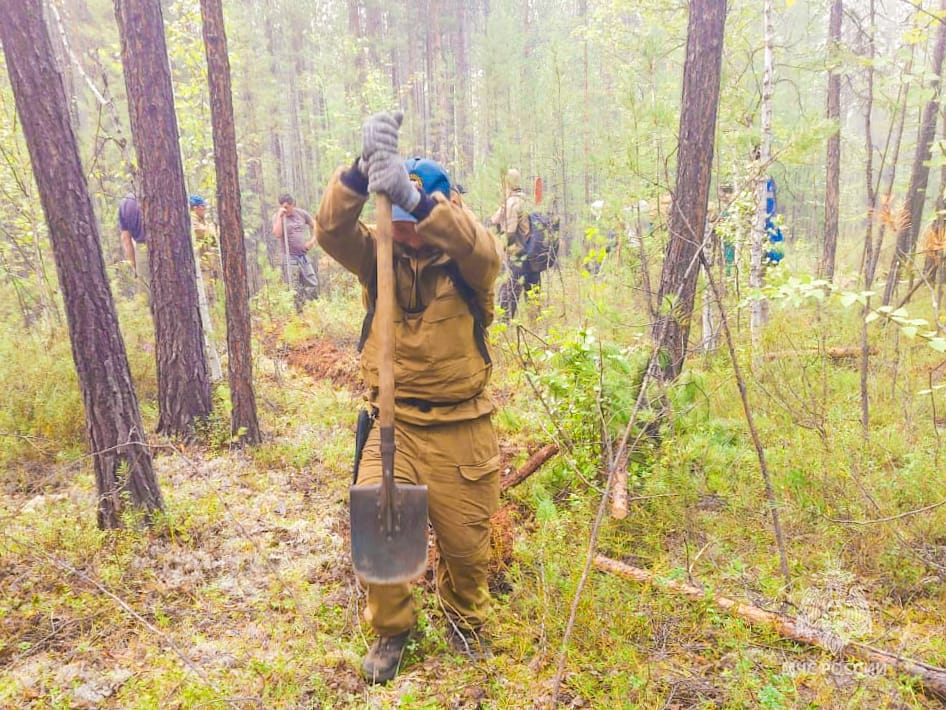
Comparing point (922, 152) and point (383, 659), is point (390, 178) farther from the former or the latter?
point (922, 152)

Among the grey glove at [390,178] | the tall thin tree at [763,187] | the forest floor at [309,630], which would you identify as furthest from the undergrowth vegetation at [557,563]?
the grey glove at [390,178]

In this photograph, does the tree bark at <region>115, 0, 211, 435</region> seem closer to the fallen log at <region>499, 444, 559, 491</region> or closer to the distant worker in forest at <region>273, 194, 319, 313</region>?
the fallen log at <region>499, 444, 559, 491</region>

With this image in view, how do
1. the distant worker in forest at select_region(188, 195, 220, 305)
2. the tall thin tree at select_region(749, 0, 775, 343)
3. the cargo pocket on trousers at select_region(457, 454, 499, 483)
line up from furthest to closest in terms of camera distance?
the distant worker in forest at select_region(188, 195, 220, 305) < the tall thin tree at select_region(749, 0, 775, 343) < the cargo pocket on trousers at select_region(457, 454, 499, 483)

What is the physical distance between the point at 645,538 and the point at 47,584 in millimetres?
3447

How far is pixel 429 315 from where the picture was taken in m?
2.56

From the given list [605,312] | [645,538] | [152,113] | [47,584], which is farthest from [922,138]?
[47,584]

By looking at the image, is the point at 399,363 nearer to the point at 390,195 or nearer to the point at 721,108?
the point at 390,195

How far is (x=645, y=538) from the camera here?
10.6 feet

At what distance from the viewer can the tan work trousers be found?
8.53 feet

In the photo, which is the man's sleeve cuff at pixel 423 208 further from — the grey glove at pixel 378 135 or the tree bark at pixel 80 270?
the tree bark at pixel 80 270

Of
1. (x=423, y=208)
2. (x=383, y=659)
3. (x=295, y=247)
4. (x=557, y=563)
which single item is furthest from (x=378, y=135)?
(x=295, y=247)

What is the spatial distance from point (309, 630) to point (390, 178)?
2.26 metres

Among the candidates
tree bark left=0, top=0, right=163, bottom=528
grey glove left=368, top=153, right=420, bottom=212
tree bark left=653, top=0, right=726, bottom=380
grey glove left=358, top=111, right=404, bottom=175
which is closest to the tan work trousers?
grey glove left=368, top=153, right=420, bottom=212

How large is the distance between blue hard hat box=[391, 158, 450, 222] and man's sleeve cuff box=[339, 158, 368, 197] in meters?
0.18
